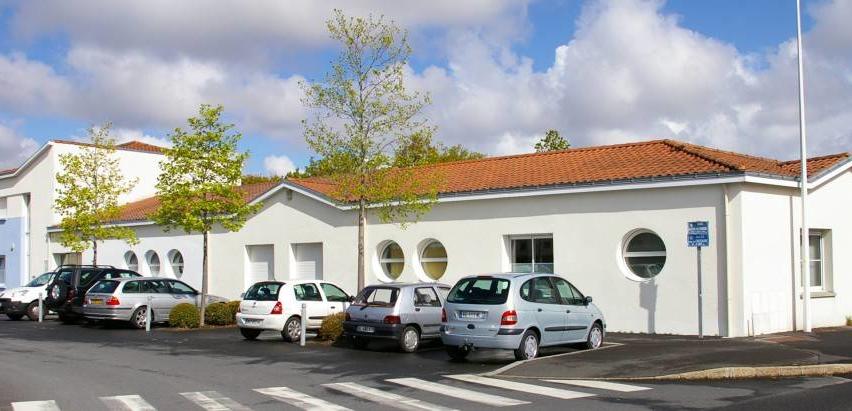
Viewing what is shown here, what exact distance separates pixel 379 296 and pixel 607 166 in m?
7.44

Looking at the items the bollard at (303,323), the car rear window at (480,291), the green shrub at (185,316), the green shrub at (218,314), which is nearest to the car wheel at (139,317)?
the green shrub at (185,316)

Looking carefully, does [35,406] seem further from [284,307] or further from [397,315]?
[284,307]

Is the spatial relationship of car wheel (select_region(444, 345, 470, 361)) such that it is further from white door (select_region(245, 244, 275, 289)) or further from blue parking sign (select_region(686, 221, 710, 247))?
white door (select_region(245, 244, 275, 289))

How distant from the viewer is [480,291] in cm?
1491

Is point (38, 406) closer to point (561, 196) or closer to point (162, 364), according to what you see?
point (162, 364)

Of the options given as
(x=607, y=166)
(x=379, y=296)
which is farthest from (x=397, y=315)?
(x=607, y=166)

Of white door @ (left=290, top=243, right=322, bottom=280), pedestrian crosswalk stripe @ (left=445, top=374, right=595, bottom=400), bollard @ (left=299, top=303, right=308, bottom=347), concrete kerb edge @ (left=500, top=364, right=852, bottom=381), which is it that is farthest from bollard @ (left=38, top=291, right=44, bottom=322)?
concrete kerb edge @ (left=500, top=364, right=852, bottom=381)

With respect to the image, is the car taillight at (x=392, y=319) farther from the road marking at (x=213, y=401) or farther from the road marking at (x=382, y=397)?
the road marking at (x=213, y=401)

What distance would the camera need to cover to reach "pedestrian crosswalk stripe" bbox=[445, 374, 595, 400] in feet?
36.5

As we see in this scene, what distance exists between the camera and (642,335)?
18.6 metres

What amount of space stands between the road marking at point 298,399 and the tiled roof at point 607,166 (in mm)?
10258

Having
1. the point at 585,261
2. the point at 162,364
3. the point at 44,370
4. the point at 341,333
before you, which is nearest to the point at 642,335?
the point at 585,261

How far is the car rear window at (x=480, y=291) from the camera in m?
14.6

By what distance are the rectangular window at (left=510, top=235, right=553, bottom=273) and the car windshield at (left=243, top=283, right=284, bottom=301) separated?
20.3 feet
